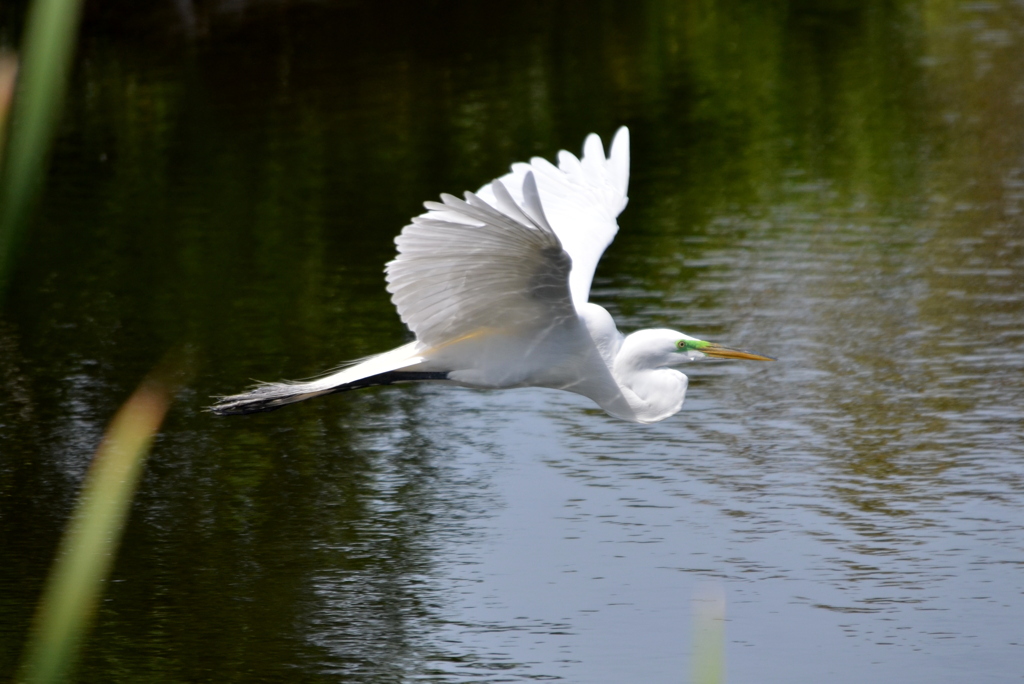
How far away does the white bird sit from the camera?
3736 millimetres

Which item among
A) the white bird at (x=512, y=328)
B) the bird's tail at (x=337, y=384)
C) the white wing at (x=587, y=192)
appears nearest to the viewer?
the white bird at (x=512, y=328)

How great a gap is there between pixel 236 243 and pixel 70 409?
3404 mm

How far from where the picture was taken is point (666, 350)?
4395mm

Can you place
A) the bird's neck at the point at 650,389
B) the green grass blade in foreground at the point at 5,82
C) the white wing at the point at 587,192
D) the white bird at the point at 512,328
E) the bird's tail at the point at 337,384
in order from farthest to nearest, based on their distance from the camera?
the white wing at the point at 587,192 < the bird's neck at the point at 650,389 < the bird's tail at the point at 337,384 < the white bird at the point at 512,328 < the green grass blade in foreground at the point at 5,82

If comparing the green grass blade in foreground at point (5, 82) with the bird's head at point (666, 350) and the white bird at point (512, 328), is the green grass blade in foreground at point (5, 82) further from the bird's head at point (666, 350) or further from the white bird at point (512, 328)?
the bird's head at point (666, 350)

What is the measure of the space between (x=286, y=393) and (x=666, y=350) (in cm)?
116

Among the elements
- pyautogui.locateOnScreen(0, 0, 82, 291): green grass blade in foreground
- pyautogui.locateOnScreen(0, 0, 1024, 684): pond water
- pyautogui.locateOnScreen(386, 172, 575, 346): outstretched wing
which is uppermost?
pyautogui.locateOnScreen(0, 0, 82, 291): green grass blade in foreground

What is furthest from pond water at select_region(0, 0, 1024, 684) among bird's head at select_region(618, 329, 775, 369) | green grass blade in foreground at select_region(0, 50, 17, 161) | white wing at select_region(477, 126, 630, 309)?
green grass blade in foreground at select_region(0, 50, 17, 161)

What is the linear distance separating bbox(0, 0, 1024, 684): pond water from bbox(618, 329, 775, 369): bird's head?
44.3 inches

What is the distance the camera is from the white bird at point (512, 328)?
12.3 ft

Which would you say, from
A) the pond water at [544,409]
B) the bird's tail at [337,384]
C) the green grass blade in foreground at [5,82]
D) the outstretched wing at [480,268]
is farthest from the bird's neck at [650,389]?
the green grass blade in foreground at [5,82]

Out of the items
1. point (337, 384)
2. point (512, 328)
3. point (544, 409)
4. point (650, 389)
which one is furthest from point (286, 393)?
point (544, 409)

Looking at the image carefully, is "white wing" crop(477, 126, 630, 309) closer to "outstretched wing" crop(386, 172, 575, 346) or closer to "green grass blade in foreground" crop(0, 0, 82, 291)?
"outstretched wing" crop(386, 172, 575, 346)

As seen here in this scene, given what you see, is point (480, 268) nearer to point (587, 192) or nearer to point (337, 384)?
point (337, 384)
